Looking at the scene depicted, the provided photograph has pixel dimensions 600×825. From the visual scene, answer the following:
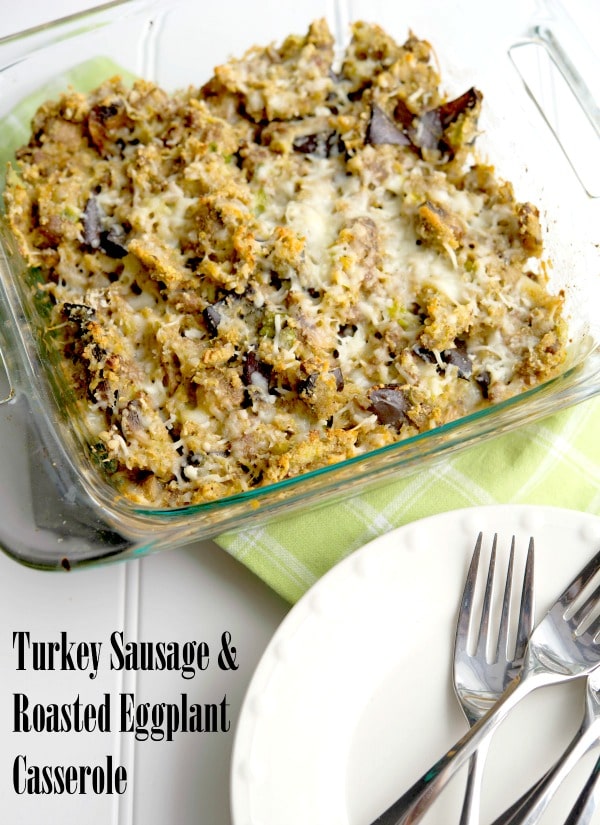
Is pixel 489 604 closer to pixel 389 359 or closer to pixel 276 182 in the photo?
pixel 389 359

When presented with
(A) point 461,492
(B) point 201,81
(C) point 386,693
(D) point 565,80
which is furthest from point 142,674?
(D) point 565,80

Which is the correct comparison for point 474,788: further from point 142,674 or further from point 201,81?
point 201,81

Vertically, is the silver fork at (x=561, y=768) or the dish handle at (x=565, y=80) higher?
the dish handle at (x=565, y=80)

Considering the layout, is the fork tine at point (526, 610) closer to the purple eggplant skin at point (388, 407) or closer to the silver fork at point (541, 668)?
the silver fork at point (541, 668)

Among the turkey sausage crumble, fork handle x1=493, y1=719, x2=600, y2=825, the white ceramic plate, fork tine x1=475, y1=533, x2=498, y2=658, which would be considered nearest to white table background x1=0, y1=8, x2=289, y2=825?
the white ceramic plate

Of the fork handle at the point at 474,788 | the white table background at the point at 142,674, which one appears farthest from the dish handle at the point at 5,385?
the fork handle at the point at 474,788

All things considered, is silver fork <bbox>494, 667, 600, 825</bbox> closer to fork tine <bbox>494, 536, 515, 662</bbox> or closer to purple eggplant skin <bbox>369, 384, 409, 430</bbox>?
fork tine <bbox>494, 536, 515, 662</bbox>

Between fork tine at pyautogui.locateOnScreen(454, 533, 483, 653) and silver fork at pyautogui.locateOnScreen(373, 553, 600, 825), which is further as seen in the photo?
fork tine at pyautogui.locateOnScreen(454, 533, 483, 653)
